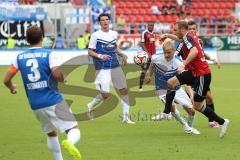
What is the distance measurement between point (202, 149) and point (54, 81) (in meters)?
3.18

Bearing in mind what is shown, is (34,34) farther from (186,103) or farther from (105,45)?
(105,45)

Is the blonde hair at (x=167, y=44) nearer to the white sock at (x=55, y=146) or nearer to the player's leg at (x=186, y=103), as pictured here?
the player's leg at (x=186, y=103)

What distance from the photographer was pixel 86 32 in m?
41.8

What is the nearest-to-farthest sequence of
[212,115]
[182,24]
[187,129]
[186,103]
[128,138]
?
[128,138]
[212,115]
[182,24]
[187,129]
[186,103]

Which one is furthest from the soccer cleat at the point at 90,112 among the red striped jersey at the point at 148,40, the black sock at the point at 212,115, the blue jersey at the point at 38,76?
the red striped jersey at the point at 148,40

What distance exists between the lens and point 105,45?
15461 mm

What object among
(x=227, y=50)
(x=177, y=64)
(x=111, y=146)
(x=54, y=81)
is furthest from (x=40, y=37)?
(x=227, y=50)

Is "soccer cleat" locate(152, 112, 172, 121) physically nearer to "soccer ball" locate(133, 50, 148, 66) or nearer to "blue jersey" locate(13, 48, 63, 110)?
"soccer ball" locate(133, 50, 148, 66)

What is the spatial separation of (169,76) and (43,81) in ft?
17.6

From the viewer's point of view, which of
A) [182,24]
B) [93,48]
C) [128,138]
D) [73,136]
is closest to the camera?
[73,136]

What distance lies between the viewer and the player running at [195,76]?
12.9 metres

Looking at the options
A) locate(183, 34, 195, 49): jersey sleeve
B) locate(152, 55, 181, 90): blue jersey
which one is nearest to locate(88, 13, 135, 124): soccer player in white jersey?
locate(152, 55, 181, 90): blue jersey

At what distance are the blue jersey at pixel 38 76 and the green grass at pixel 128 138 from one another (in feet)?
5.21

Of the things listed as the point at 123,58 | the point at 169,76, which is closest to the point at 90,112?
the point at 123,58
